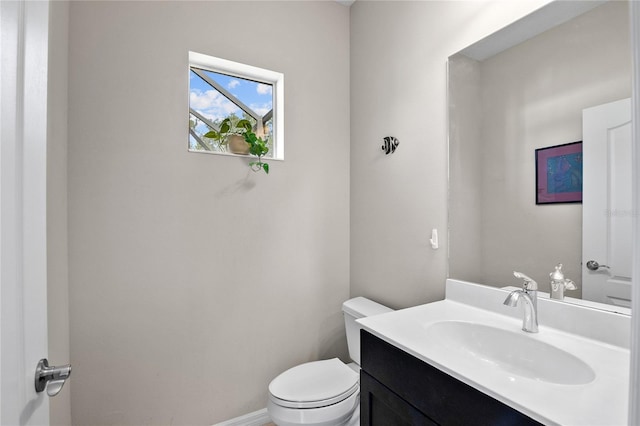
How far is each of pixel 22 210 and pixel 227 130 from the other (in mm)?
1304

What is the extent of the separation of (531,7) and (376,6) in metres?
1.00

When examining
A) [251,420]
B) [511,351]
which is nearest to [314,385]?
[251,420]

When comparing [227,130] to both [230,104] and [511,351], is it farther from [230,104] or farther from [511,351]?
[511,351]

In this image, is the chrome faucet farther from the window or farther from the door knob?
the window

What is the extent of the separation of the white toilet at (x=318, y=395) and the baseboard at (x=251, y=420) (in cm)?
44

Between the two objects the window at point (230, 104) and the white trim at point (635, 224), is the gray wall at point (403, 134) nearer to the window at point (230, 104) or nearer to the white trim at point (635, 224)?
the window at point (230, 104)

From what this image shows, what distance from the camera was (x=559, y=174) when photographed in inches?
39.9

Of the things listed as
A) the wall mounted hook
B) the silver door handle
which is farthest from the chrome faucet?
the silver door handle

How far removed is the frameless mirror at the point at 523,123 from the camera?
0.93 metres

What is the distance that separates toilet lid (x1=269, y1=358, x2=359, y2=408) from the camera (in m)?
1.33

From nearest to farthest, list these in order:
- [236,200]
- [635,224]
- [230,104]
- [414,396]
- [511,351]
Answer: [635,224] → [414,396] → [511,351] → [236,200] → [230,104]

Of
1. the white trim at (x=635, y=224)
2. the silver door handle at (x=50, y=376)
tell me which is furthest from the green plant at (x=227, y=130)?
the white trim at (x=635, y=224)

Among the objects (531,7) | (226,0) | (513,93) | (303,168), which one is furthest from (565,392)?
(226,0)

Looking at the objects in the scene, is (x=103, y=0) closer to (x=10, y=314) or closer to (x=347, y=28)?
(x=347, y=28)
